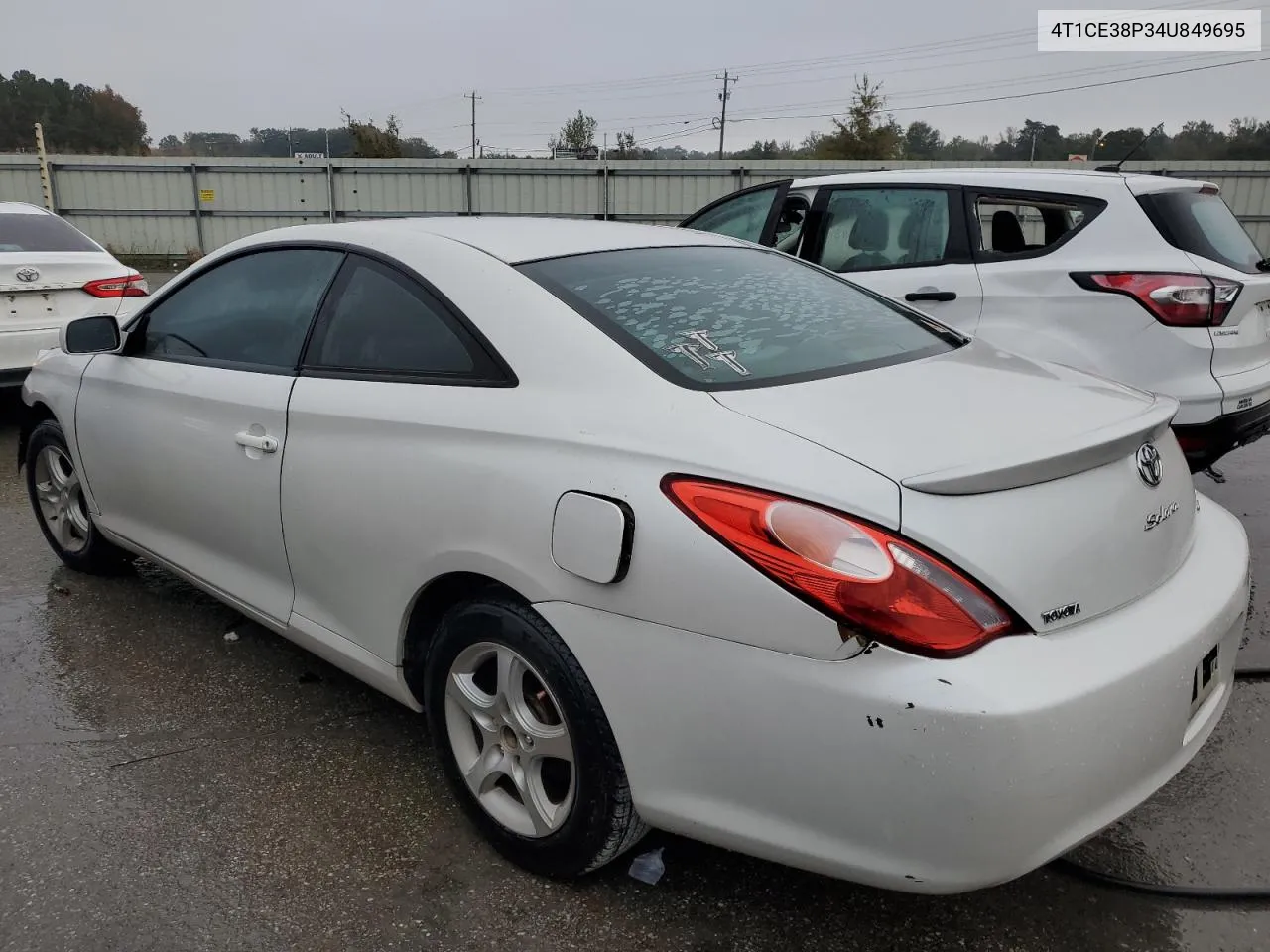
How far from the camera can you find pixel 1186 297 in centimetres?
418

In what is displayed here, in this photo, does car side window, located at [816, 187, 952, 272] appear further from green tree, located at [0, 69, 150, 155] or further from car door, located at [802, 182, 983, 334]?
green tree, located at [0, 69, 150, 155]

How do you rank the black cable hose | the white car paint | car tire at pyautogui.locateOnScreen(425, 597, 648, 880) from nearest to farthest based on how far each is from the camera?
1. car tire at pyautogui.locateOnScreen(425, 597, 648, 880)
2. the black cable hose
3. the white car paint

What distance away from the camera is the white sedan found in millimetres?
1678

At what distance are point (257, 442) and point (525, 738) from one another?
4.04ft

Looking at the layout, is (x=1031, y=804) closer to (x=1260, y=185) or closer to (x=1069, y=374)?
(x=1069, y=374)

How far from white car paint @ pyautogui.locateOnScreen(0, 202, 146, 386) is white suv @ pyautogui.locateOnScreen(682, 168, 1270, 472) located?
4796 millimetres

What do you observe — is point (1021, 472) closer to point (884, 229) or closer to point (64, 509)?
point (884, 229)

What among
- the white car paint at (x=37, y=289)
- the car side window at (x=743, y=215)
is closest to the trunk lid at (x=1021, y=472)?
the car side window at (x=743, y=215)

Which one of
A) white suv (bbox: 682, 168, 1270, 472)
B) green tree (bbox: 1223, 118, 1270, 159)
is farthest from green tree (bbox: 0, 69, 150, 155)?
white suv (bbox: 682, 168, 1270, 472)

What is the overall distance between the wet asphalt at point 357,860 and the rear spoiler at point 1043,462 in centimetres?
36

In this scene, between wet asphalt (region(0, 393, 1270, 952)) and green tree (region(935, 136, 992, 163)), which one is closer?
wet asphalt (region(0, 393, 1270, 952))

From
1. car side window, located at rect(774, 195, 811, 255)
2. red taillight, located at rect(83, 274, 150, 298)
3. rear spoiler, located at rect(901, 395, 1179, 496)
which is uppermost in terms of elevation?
car side window, located at rect(774, 195, 811, 255)

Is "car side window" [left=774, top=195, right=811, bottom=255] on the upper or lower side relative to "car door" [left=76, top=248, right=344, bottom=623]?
upper

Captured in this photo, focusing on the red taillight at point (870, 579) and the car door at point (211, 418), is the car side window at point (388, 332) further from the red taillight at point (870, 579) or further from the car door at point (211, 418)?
the red taillight at point (870, 579)
